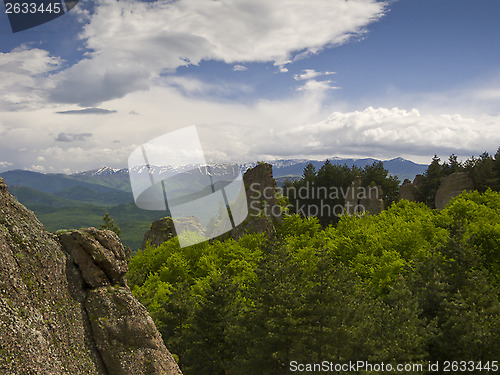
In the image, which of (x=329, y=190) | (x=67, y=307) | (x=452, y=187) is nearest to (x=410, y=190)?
(x=452, y=187)

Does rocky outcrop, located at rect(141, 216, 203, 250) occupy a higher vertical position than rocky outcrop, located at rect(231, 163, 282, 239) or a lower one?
lower

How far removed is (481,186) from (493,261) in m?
32.1

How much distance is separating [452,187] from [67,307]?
74.4 meters

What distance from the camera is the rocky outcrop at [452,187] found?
67.8 meters

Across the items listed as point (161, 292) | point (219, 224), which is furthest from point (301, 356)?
point (219, 224)

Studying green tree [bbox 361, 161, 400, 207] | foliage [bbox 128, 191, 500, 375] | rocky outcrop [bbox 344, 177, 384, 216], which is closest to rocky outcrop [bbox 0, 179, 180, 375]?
foliage [bbox 128, 191, 500, 375]

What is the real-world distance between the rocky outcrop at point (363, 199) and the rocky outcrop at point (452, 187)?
11429 millimetres

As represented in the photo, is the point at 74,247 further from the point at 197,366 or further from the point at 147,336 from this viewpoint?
the point at 197,366

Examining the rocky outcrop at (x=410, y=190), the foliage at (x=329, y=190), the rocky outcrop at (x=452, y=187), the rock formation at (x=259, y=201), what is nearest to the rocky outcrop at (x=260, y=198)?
the rock formation at (x=259, y=201)

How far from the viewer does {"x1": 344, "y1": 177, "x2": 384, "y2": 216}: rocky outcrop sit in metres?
72.7

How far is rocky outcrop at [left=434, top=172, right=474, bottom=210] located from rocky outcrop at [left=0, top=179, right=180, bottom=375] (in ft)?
227

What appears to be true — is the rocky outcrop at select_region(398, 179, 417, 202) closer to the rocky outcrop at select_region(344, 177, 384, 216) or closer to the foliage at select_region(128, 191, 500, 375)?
the rocky outcrop at select_region(344, 177, 384, 216)

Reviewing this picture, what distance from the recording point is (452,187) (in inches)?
2712

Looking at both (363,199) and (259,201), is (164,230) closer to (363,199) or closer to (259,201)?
(259,201)
